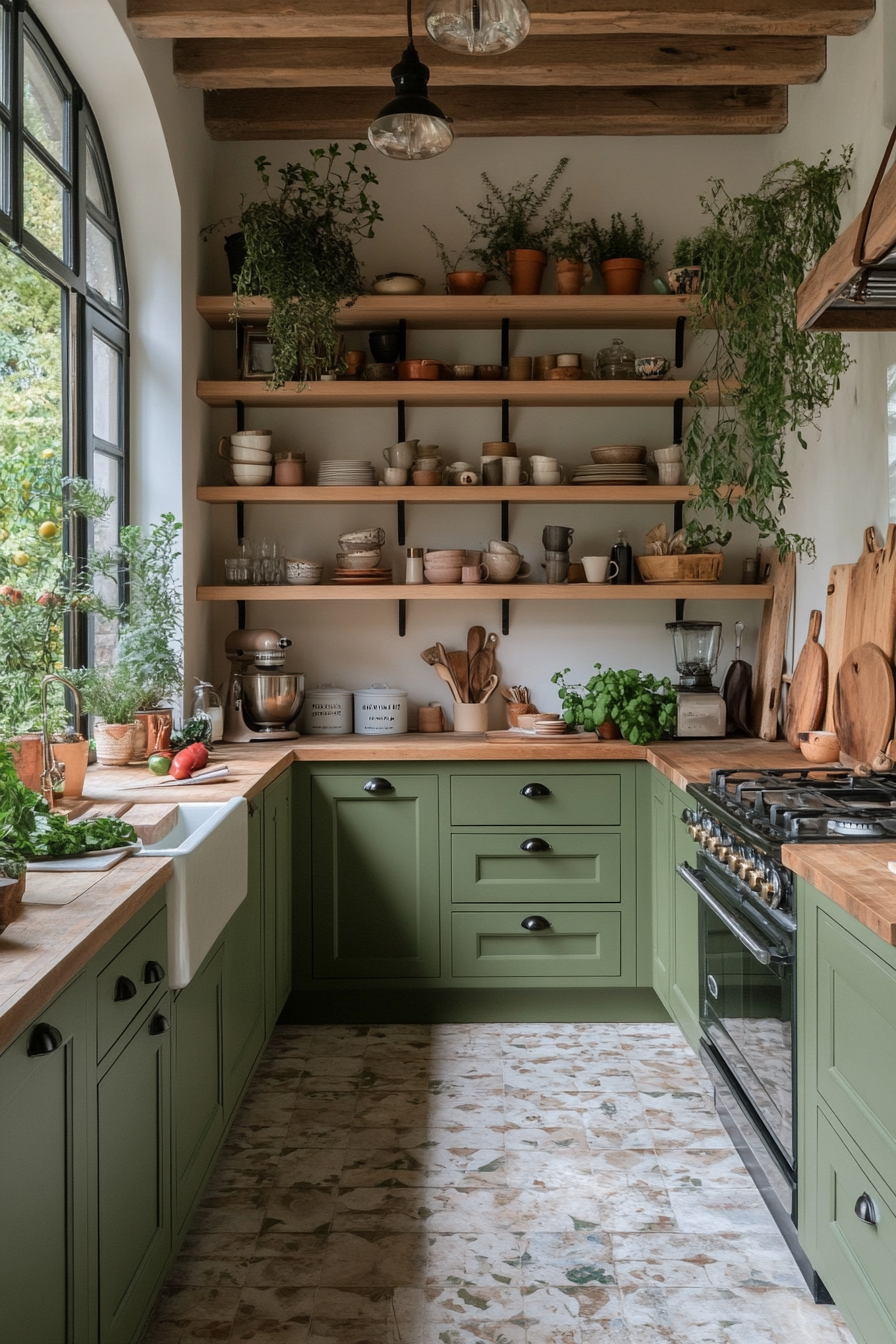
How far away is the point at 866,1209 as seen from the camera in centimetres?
174

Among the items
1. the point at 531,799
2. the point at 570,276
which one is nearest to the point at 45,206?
the point at 570,276

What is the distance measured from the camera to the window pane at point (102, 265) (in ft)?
11.4

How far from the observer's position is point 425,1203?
2555 millimetres

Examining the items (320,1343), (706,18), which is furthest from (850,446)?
(320,1343)

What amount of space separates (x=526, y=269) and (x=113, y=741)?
2.17 metres

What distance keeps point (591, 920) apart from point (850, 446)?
5.51ft

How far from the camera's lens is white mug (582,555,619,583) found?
3975mm

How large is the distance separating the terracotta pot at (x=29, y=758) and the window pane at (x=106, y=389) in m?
1.32

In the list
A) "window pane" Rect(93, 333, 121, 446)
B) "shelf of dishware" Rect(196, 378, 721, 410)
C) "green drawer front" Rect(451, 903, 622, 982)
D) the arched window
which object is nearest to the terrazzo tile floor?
"green drawer front" Rect(451, 903, 622, 982)

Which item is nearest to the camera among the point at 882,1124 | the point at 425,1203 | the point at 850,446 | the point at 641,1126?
the point at 882,1124

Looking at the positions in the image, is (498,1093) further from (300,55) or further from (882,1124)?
(300,55)

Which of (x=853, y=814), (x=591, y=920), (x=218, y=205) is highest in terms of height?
(x=218, y=205)

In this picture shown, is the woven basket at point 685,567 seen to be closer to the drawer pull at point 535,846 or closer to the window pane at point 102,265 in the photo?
the drawer pull at point 535,846

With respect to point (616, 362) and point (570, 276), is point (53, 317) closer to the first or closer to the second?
point (570, 276)
